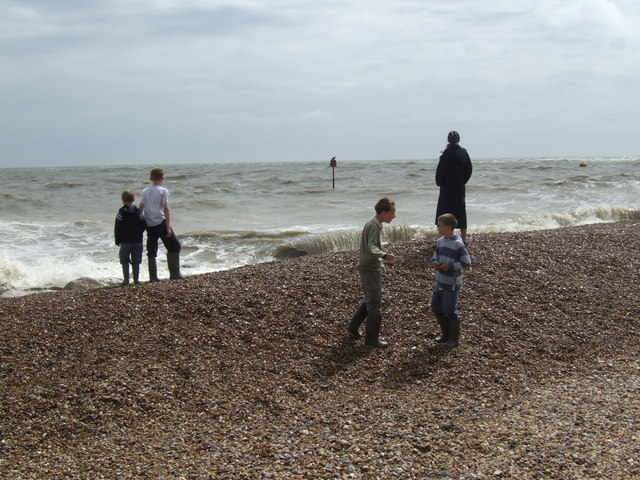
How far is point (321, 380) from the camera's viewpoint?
239 inches

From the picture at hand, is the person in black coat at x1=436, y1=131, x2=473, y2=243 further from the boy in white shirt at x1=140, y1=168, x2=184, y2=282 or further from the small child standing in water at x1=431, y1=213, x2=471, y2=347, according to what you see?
the boy in white shirt at x1=140, y1=168, x2=184, y2=282

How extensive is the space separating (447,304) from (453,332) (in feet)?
1.03

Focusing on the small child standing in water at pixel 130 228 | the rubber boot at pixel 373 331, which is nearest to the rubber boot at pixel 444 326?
the rubber boot at pixel 373 331

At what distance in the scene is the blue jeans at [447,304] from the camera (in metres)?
6.65

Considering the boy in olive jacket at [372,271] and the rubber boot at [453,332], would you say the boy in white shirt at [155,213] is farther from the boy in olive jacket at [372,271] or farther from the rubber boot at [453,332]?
the rubber boot at [453,332]

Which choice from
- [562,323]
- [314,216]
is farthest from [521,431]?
[314,216]

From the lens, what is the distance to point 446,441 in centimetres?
477

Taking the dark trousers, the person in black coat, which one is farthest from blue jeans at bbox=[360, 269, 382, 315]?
the dark trousers

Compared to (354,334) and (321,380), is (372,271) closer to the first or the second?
(354,334)

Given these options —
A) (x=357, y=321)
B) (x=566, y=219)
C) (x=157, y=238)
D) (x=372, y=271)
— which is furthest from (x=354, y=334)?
(x=566, y=219)

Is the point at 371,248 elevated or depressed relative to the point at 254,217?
elevated

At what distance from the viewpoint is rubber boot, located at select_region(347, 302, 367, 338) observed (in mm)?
6844

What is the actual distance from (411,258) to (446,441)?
4.69 m

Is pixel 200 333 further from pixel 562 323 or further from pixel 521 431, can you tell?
pixel 562 323
